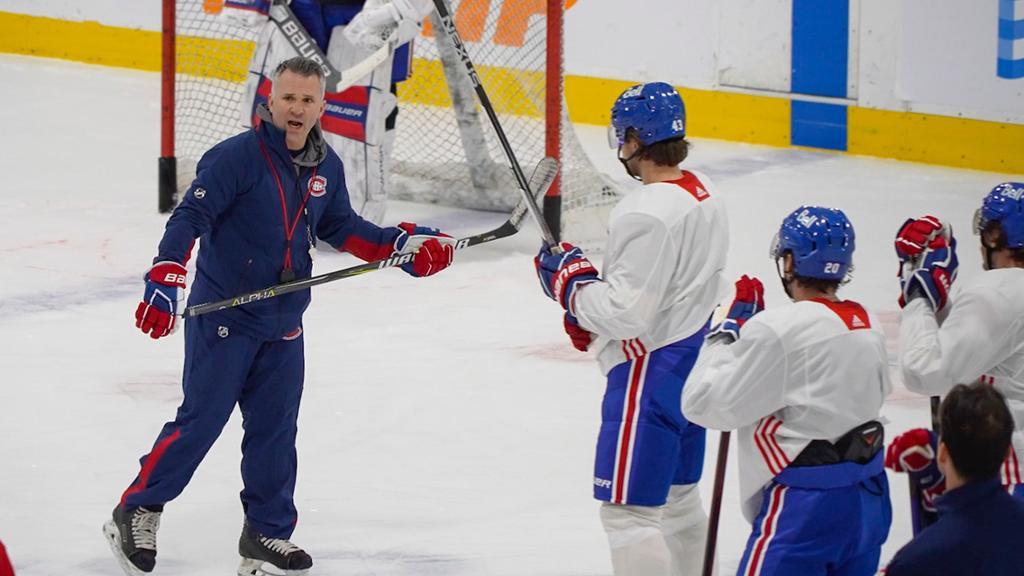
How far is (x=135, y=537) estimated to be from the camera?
3582mm

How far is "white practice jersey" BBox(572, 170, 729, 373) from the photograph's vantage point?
306cm

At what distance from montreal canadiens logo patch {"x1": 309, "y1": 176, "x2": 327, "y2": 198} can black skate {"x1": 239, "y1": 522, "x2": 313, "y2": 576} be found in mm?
734

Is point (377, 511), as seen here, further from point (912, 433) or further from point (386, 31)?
point (386, 31)

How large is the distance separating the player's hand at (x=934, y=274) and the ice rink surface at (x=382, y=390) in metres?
0.90

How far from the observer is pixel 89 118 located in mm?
9055

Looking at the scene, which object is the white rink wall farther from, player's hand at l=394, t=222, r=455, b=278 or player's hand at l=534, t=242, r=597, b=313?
player's hand at l=534, t=242, r=597, b=313

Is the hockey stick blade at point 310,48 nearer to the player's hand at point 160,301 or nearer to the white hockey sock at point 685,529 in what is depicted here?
the player's hand at point 160,301

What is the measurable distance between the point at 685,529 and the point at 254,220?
1.07 metres

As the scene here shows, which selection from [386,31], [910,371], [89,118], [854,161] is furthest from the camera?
[89,118]

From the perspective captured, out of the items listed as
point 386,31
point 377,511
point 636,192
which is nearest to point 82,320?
point 386,31

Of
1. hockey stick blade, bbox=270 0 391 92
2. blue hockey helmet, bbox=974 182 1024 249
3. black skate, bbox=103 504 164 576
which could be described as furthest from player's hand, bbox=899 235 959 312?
hockey stick blade, bbox=270 0 391 92

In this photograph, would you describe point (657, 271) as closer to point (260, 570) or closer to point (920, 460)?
point (920, 460)

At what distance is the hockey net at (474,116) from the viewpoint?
6746 mm

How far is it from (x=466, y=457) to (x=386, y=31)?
7.12 feet
